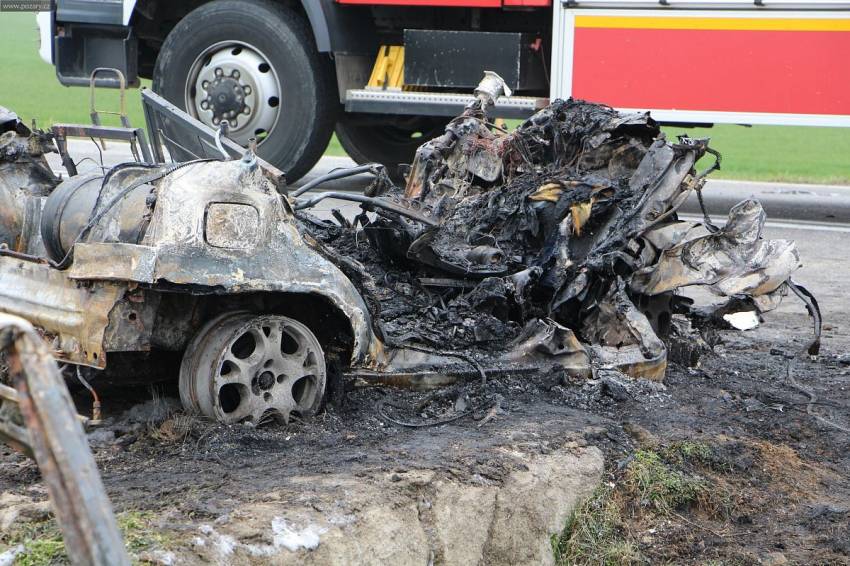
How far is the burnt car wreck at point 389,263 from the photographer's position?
4.01 meters

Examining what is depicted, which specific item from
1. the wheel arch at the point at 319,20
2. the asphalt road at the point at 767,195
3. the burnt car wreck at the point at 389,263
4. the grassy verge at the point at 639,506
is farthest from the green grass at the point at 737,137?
the grassy verge at the point at 639,506

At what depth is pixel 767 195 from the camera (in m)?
13.5

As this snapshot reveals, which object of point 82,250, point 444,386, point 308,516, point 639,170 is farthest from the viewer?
point 639,170

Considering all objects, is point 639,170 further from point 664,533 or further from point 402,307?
point 664,533

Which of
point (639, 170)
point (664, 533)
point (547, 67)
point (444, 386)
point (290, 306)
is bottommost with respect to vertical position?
point (664, 533)

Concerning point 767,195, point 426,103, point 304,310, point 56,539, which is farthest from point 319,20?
point 56,539

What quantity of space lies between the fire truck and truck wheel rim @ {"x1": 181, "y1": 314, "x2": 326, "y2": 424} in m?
6.05

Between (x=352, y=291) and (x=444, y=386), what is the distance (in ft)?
2.27

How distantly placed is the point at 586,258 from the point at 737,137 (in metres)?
21.9

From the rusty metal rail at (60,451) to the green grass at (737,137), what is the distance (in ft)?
43.0

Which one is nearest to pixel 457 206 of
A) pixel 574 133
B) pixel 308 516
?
pixel 574 133

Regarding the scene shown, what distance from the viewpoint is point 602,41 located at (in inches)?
400

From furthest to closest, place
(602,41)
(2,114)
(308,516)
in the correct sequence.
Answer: (602,41) < (2,114) < (308,516)

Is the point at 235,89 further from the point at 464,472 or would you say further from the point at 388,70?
the point at 464,472
